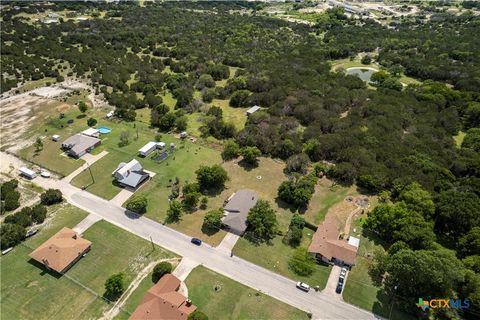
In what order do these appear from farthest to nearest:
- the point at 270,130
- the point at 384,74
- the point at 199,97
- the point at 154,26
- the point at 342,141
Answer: the point at 154,26
the point at 384,74
the point at 199,97
the point at 270,130
the point at 342,141

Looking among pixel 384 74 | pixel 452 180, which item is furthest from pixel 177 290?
pixel 384 74

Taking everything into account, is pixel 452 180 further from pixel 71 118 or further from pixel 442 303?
pixel 71 118

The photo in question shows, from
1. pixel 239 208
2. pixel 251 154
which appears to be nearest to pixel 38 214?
pixel 239 208

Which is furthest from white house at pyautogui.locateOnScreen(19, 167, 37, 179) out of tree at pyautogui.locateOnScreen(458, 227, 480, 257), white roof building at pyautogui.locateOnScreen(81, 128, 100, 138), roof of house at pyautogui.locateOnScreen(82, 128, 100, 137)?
tree at pyautogui.locateOnScreen(458, 227, 480, 257)

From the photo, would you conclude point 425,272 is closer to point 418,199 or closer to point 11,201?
point 418,199

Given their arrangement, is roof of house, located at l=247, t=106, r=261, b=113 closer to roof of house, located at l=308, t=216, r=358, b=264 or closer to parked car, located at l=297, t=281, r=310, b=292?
roof of house, located at l=308, t=216, r=358, b=264
